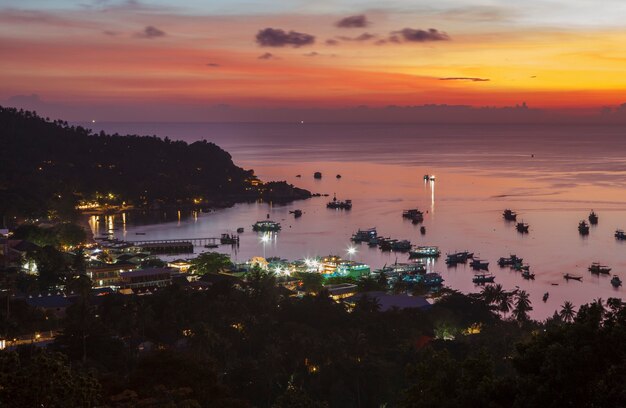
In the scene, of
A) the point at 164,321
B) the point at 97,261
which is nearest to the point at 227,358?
the point at 164,321

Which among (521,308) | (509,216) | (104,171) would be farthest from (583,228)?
(104,171)

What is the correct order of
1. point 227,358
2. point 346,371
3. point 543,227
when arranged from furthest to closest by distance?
1. point 543,227
2. point 227,358
3. point 346,371

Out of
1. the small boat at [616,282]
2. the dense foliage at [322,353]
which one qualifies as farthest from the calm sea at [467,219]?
the dense foliage at [322,353]

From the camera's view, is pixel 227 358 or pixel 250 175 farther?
pixel 250 175

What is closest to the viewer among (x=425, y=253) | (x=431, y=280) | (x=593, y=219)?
(x=431, y=280)

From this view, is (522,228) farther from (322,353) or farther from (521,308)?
(322,353)

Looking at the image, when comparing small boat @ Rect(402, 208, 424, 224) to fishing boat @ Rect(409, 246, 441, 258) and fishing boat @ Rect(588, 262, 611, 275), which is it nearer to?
fishing boat @ Rect(409, 246, 441, 258)

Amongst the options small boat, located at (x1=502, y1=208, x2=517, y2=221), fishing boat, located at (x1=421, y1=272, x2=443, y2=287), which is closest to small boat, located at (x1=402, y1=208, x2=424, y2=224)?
small boat, located at (x1=502, y1=208, x2=517, y2=221)

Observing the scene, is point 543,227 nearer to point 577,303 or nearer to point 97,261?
point 577,303
